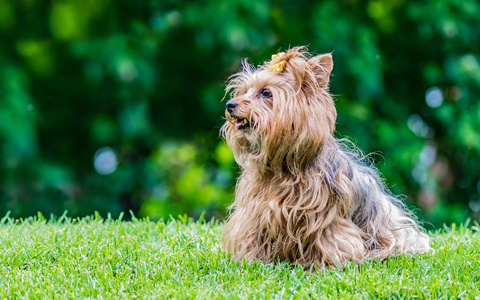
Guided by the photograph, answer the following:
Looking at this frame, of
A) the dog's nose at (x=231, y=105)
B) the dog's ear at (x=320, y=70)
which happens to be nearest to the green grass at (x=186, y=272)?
the dog's nose at (x=231, y=105)

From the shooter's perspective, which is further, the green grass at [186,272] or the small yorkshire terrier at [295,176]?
the small yorkshire terrier at [295,176]

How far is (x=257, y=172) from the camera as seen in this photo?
4.64 m

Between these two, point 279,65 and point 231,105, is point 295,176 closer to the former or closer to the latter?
point 231,105

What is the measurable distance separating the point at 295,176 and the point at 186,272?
1.05 m

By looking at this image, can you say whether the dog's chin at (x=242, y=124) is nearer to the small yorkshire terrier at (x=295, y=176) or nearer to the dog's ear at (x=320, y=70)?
the small yorkshire terrier at (x=295, y=176)

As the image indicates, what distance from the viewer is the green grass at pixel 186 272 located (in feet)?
13.4

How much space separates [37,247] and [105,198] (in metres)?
4.44

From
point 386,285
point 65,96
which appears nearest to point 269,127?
point 386,285

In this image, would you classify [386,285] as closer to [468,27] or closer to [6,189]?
[468,27]

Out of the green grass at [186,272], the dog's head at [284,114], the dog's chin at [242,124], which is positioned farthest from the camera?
the dog's chin at [242,124]

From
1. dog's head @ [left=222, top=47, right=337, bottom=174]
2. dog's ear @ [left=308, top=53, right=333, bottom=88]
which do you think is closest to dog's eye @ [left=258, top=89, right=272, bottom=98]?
dog's head @ [left=222, top=47, right=337, bottom=174]

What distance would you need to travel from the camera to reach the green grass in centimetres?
407

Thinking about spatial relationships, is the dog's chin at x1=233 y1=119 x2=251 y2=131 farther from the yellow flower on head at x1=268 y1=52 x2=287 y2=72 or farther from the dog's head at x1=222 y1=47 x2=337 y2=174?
the yellow flower on head at x1=268 y1=52 x2=287 y2=72

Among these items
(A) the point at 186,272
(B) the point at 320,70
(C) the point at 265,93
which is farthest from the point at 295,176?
(A) the point at 186,272
